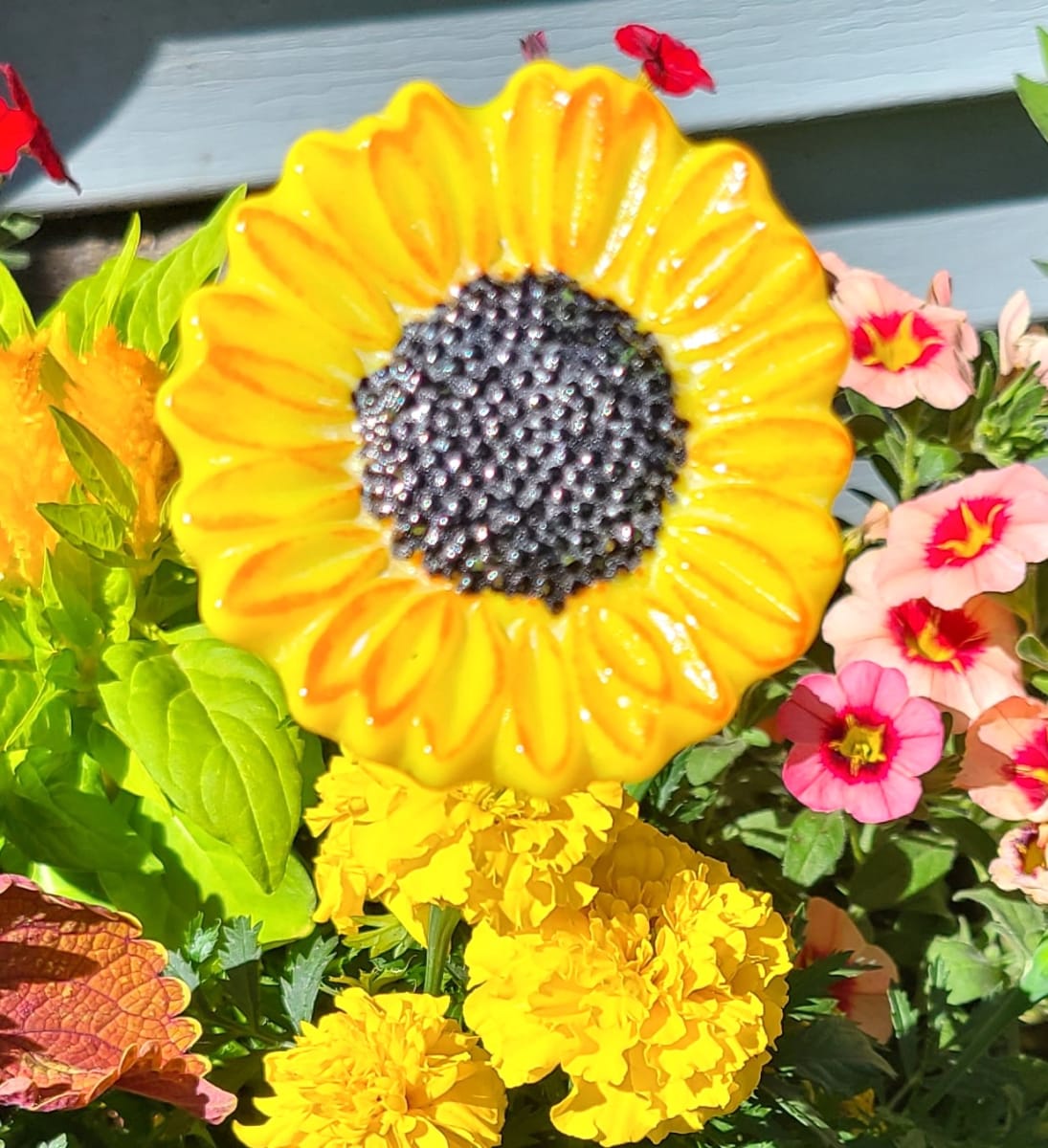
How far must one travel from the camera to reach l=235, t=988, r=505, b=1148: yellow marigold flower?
0.37m

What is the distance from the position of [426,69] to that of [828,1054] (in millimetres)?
789


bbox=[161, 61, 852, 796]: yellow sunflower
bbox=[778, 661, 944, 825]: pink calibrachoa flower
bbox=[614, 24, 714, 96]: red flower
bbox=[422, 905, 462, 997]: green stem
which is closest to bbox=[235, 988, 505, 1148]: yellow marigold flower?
bbox=[422, 905, 462, 997]: green stem

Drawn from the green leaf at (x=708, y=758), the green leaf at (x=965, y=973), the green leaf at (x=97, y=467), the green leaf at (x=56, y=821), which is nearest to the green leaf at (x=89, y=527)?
the green leaf at (x=97, y=467)

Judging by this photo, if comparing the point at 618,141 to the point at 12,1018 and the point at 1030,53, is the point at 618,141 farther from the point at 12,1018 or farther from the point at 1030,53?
the point at 1030,53

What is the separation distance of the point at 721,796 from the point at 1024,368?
329 mm

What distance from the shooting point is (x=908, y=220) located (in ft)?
3.37

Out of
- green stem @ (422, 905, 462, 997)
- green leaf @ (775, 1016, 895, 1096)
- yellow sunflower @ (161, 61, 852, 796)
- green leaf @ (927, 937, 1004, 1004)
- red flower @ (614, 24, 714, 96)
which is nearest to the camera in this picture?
yellow sunflower @ (161, 61, 852, 796)

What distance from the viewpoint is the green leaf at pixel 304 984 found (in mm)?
503

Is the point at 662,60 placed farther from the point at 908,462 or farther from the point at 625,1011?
the point at 625,1011

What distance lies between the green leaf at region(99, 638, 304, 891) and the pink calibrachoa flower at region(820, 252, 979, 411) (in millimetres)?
368

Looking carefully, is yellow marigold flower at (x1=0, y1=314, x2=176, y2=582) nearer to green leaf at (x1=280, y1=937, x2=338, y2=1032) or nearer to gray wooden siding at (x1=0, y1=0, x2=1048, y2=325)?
green leaf at (x1=280, y1=937, x2=338, y2=1032)

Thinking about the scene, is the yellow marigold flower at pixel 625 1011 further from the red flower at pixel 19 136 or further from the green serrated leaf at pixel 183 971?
the red flower at pixel 19 136

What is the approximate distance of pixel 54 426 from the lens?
48cm

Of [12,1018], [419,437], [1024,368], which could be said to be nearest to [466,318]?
[419,437]
